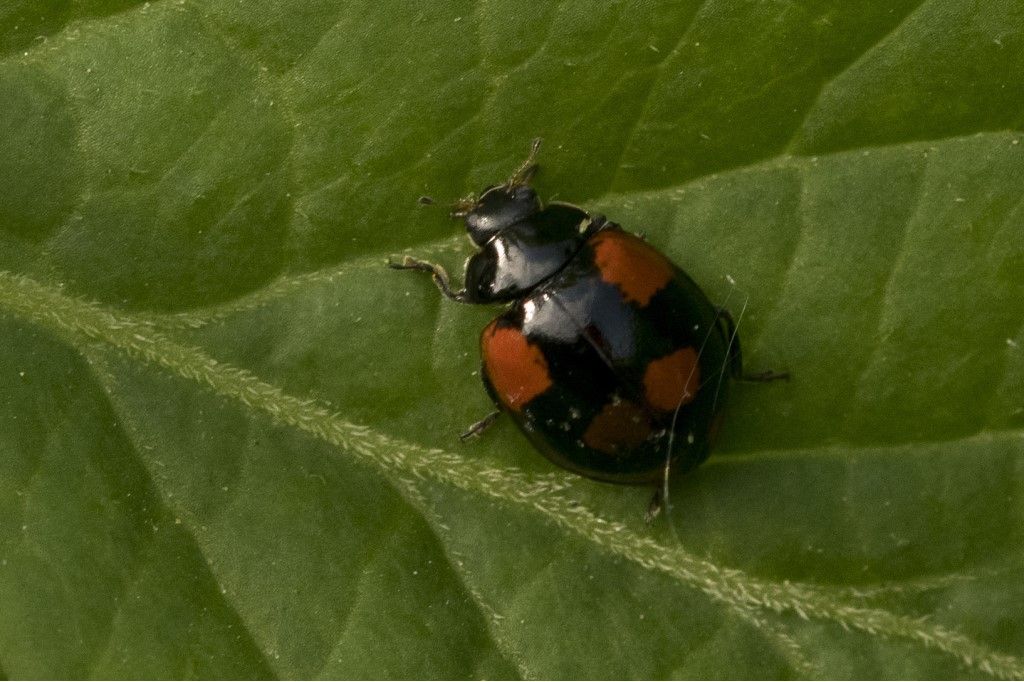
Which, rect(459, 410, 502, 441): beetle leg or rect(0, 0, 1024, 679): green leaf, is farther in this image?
rect(459, 410, 502, 441): beetle leg

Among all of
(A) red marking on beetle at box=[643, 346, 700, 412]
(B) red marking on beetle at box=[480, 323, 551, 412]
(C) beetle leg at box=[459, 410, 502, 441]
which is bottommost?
(A) red marking on beetle at box=[643, 346, 700, 412]

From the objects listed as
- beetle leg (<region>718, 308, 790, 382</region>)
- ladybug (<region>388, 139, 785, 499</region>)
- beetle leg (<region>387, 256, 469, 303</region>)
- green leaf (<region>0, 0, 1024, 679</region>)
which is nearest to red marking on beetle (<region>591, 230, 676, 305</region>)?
ladybug (<region>388, 139, 785, 499</region>)

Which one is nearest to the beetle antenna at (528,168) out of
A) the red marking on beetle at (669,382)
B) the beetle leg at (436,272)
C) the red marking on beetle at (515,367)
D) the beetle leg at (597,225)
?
the beetle leg at (597,225)

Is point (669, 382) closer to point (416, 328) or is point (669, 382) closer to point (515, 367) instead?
point (515, 367)

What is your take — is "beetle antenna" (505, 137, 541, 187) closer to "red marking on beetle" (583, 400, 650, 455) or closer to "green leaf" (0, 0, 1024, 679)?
"green leaf" (0, 0, 1024, 679)

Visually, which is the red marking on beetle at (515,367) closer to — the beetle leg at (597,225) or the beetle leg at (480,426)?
the beetle leg at (480,426)

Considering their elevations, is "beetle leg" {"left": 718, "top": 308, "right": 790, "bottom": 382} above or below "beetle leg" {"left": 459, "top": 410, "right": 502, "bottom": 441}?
below
